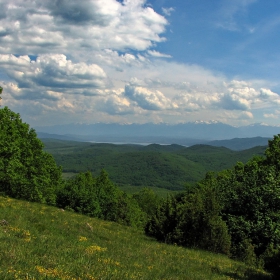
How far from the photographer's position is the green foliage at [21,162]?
33.4m

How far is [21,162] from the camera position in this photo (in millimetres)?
39281

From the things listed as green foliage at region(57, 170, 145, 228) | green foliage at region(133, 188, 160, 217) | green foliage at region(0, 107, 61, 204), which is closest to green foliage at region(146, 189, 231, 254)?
green foliage at region(0, 107, 61, 204)

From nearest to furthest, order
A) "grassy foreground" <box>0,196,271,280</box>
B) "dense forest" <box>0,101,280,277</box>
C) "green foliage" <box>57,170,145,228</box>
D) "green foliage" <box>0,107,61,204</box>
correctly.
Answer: "grassy foreground" <box>0,196,271,280</box> → "dense forest" <box>0,101,280,277</box> → "green foliage" <box>0,107,61,204</box> → "green foliage" <box>57,170,145,228</box>

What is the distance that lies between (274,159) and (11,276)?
3877 centimetres

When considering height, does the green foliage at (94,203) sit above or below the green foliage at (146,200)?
above

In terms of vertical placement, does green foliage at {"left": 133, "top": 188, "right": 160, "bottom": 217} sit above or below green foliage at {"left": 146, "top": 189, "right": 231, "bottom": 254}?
below

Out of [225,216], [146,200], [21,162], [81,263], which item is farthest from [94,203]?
[146,200]

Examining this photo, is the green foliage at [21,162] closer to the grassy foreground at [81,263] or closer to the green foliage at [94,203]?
the green foliage at [94,203]

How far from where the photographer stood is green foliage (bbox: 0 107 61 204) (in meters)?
33.4

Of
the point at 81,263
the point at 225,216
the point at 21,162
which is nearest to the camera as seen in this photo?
the point at 81,263

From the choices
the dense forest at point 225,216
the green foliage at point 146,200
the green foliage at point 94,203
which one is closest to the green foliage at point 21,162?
the dense forest at point 225,216

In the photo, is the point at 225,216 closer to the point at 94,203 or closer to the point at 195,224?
the point at 195,224

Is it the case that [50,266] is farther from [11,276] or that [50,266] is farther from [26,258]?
[11,276]

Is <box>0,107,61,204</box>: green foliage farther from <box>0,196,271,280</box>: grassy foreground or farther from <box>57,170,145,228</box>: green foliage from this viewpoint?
<box>0,196,271,280</box>: grassy foreground
